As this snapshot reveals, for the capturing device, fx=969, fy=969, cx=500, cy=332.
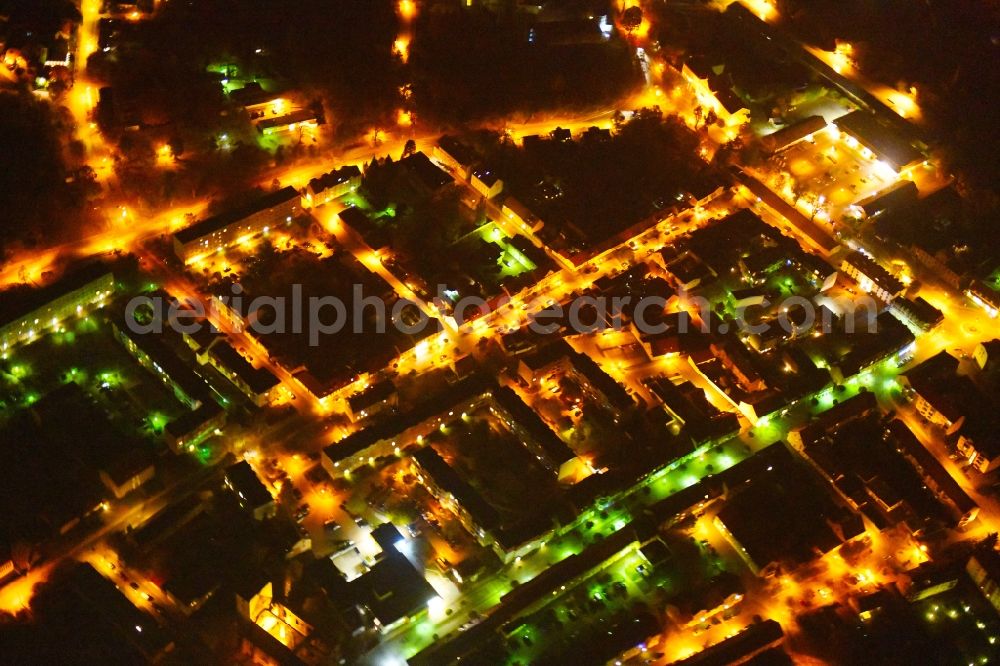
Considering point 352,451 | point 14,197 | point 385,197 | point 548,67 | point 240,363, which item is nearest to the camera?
point 352,451

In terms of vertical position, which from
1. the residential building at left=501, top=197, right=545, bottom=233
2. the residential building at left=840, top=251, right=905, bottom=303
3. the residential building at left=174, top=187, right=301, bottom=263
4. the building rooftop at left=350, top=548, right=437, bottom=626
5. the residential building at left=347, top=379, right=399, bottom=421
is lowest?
the building rooftop at left=350, top=548, right=437, bottom=626

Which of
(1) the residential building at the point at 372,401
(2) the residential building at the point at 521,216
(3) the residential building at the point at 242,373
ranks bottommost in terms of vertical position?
(1) the residential building at the point at 372,401

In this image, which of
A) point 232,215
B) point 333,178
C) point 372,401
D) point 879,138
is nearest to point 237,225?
point 232,215

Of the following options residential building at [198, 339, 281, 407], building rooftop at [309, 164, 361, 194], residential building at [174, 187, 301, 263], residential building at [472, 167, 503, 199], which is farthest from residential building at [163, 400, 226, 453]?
residential building at [472, 167, 503, 199]

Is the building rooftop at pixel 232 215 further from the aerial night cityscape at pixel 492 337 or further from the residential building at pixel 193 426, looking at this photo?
the residential building at pixel 193 426

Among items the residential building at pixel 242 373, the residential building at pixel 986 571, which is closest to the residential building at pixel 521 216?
the residential building at pixel 242 373

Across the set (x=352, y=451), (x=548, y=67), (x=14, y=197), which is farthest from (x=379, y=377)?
(x=548, y=67)

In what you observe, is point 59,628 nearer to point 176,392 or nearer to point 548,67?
point 176,392

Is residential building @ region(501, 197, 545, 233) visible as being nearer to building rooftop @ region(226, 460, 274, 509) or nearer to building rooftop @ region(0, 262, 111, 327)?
building rooftop @ region(226, 460, 274, 509)

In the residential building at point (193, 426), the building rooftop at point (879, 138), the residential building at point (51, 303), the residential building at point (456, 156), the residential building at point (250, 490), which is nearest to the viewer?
the residential building at point (250, 490)
